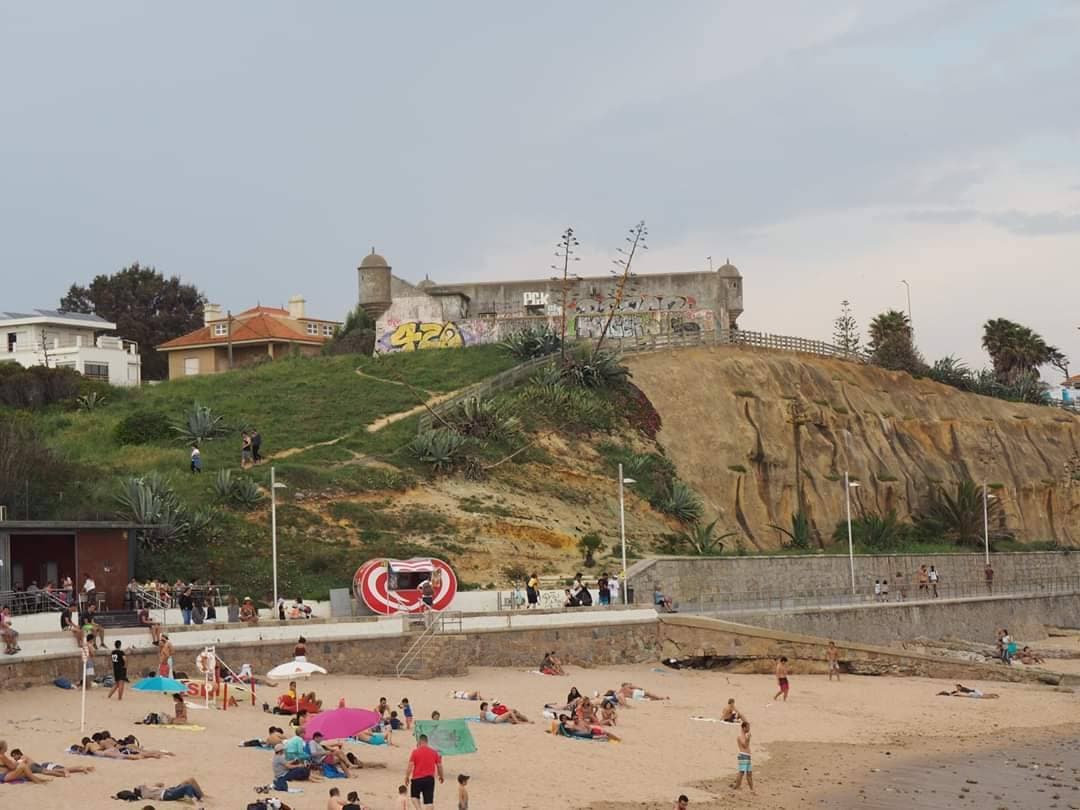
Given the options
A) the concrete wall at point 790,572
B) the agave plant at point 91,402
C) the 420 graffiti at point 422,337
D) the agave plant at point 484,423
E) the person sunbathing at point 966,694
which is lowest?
the person sunbathing at point 966,694

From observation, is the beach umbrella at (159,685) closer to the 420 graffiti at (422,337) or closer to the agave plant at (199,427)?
the agave plant at (199,427)

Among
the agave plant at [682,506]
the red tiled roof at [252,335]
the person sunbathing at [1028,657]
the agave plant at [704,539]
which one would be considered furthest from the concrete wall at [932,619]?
the red tiled roof at [252,335]

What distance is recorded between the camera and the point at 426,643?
119 ft

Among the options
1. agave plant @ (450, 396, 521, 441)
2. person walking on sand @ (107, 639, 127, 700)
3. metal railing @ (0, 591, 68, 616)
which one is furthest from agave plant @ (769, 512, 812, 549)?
person walking on sand @ (107, 639, 127, 700)

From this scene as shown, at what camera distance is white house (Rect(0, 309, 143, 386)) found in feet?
254

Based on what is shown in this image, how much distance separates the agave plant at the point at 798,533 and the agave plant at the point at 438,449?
14786 mm

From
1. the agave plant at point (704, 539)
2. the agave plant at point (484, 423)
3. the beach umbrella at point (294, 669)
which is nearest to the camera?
the beach umbrella at point (294, 669)

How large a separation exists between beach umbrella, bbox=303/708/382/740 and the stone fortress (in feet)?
159

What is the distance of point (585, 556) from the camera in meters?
50.4

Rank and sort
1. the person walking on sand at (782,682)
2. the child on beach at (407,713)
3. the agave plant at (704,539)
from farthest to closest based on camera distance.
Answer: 1. the agave plant at (704,539)
2. the person walking on sand at (782,682)
3. the child on beach at (407,713)

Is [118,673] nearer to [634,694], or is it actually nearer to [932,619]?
[634,694]

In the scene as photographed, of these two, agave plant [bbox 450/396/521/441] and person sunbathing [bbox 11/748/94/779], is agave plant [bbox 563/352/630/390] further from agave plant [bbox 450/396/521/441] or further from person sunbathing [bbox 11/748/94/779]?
person sunbathing [bbox 11/748/94/779]

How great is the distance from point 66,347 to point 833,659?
162 ft

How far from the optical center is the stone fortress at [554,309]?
73.9 metres
